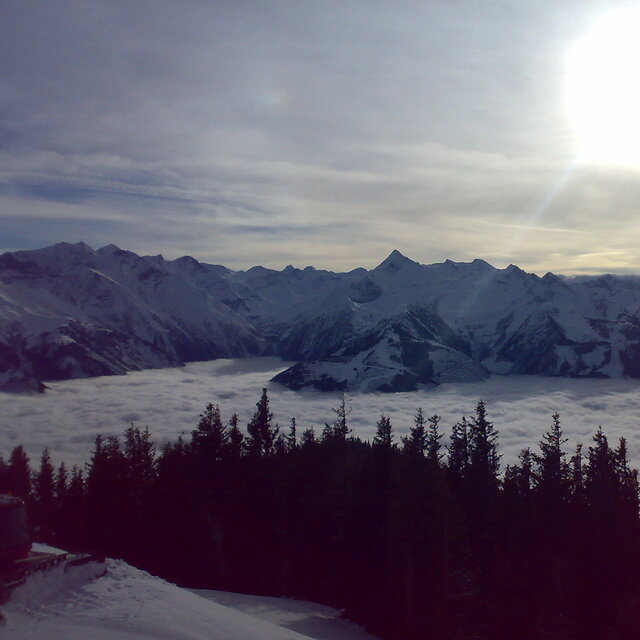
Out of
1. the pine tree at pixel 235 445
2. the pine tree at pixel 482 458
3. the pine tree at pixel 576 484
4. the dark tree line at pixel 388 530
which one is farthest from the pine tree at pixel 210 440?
the pine tree at pixel 576 484

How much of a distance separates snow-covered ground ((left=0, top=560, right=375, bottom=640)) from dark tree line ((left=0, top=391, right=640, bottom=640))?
11.8 meters

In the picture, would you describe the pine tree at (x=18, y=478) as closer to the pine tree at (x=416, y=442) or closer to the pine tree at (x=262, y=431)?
the pine tree at (x=262, y=431)

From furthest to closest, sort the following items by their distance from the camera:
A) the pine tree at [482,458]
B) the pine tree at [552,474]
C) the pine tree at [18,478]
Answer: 1. the pine tree at [18,478]
2. the pine tree at [482,458]
3. the pine tree at [552,474]

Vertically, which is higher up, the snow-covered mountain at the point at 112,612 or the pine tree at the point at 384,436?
the pine tree at the point at 384,436

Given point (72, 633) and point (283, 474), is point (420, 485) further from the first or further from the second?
point (72, 633)

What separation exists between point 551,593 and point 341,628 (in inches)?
409

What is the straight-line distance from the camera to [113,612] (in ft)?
55.7

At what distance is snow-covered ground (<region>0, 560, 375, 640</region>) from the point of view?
15.8m

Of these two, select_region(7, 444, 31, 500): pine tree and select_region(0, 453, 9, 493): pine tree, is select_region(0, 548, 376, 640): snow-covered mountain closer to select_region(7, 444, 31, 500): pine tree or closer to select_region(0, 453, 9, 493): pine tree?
select_region(7, 444, 31, 500): pine tree

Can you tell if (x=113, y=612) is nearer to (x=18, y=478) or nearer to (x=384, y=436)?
(x=384, y=436)

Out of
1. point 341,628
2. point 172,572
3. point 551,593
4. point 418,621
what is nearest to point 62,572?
point 341,628

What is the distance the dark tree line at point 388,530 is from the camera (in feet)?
100

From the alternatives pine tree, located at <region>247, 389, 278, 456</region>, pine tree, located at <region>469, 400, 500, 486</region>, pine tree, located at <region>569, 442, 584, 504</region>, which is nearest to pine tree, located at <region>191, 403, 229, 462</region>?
pine tree, located at <region>247, 389, 278, 456</region>

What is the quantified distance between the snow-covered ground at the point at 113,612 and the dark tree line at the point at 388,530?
11.8m
